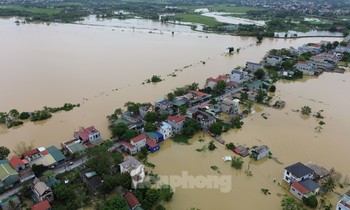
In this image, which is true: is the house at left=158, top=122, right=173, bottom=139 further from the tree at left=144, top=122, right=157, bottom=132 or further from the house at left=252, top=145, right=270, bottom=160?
the house at left=252, top=145, right=270, bottom=160

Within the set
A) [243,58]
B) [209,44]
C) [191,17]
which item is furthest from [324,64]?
[191,17]

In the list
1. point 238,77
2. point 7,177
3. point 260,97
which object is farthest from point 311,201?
point 238,77

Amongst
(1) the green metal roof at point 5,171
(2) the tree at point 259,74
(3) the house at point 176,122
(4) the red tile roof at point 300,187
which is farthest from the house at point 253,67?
(1) the green metal roof at point 5,171

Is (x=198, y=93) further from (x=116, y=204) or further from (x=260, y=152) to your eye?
(x=116, y=204)

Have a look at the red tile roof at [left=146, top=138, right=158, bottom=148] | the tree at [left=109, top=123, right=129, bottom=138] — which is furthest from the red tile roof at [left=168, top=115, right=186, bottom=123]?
the tree at [left=109, top=123, right=129, bottom=138]

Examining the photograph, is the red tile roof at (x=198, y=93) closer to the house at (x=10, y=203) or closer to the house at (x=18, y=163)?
the house at (x=18, y=163)

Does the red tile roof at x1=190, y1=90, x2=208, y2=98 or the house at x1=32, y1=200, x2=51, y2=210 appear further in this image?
the red tile roof at x1=190, y1=90, x2=208, y2=98
